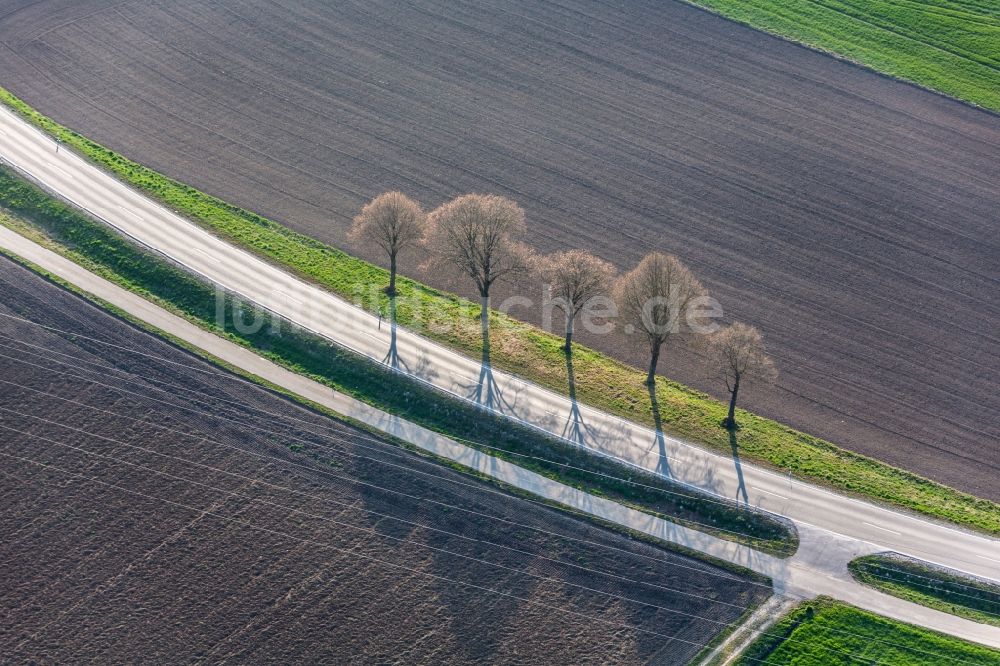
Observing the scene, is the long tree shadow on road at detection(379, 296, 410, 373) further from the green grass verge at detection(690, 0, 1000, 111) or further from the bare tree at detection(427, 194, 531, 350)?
the green grass verge at detection(690, 0, 1000, 111)

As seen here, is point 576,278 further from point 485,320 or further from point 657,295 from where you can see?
point 485,320

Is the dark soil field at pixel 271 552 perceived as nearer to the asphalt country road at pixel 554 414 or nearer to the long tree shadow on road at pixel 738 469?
the long tree shadow on road at pixel 738 469

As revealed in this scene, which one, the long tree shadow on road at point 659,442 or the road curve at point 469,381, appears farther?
the long tree shadow on road at point 659,442

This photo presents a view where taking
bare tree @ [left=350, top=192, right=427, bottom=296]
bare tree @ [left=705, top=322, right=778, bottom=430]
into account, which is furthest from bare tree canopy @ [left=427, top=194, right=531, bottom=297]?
bare tree @ [left=705, top=322, right=778, bottom=430]

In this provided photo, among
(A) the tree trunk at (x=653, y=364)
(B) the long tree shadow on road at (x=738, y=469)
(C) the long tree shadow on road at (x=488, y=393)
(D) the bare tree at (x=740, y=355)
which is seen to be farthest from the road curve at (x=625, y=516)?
(A) the tree trunk at (x=653, y=364)

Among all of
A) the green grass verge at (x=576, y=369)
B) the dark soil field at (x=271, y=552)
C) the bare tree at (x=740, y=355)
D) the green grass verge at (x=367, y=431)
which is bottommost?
the dark soil field at (x=271, y=552)

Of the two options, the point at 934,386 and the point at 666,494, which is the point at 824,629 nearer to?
the point at 666,494
